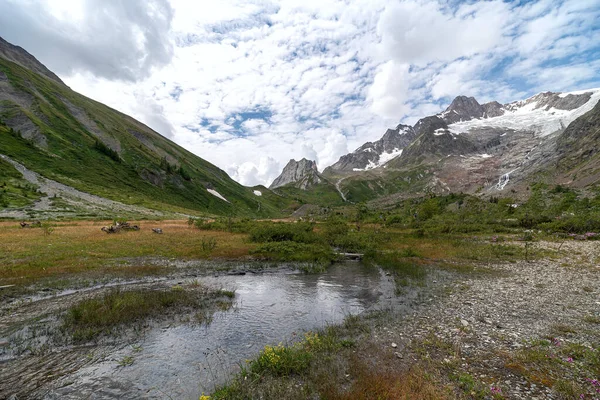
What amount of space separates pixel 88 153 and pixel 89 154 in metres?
0.92

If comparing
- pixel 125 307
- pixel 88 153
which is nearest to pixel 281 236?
pixel 125 307

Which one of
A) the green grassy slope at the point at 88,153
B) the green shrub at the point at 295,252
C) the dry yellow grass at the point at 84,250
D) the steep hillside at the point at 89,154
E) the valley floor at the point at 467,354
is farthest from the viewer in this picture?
the green grassy slope at the point at 88,153

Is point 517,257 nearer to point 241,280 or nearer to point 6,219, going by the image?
point 241,280

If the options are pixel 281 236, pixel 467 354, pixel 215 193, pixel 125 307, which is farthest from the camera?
pixel 215 193

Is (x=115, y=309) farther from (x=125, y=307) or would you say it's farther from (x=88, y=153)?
(x=88, y=153)

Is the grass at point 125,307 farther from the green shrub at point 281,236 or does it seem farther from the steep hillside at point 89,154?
the steep hillside at point 89,154

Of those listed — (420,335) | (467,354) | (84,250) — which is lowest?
(84,250)

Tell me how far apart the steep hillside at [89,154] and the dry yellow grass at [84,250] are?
59.5 metres

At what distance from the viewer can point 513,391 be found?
9664mm

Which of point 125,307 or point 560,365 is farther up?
point 560,365

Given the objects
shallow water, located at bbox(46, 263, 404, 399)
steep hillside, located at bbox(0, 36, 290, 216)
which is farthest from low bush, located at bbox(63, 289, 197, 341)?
steep hillside, located at bbox(0, 36, 290, 216)

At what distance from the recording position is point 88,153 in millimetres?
128250

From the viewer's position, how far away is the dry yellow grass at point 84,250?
81.7 ft

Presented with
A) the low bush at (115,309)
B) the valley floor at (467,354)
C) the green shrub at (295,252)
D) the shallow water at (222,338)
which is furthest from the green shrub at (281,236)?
the valley floor at (467,354)
